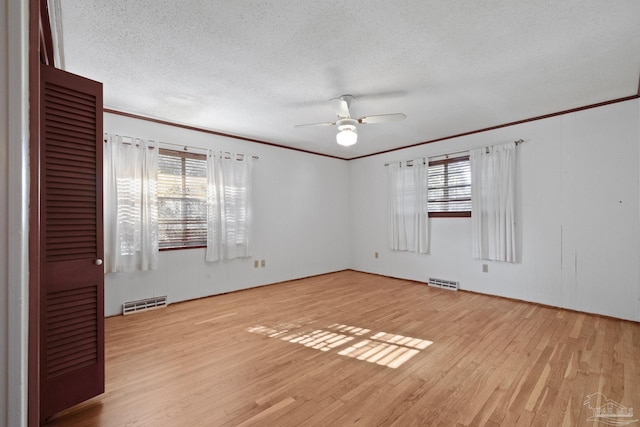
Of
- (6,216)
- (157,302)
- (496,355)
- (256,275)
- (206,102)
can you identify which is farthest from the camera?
(256,275)

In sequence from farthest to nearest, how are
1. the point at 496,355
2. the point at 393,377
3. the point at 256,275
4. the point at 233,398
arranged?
the point at 256,275 < the point at 496,355 < the point at 393,377 < the point at 233,398

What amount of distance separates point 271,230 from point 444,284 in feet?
10.4

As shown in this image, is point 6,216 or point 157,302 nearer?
point 6,216

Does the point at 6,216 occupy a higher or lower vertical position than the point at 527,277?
higher

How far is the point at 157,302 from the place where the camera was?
158 inches

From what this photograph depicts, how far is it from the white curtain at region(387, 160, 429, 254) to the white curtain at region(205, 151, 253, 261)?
2727mm

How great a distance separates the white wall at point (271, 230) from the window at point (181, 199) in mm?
188

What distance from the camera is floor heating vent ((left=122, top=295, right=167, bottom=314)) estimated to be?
376 centimetres

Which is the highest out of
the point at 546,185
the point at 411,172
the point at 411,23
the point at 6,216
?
the point at 411,23

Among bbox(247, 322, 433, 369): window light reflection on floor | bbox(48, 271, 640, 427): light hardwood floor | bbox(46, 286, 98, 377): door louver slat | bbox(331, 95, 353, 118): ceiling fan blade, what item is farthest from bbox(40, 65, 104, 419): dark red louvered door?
bbox(331, 95, 353, 118): ceiling fan blade

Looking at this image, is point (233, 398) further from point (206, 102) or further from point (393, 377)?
point (206, 102)

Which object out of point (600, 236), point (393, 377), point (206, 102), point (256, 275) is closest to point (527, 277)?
point (600, 236)

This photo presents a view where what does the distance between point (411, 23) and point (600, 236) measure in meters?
3.58

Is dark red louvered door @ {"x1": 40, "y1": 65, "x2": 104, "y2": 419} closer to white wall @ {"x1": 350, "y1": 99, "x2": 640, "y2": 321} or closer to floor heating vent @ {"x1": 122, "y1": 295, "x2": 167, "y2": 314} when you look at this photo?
floor heating vent @ {"x1": 122, "y1": 295, "x2": 167, "y2": 314}
